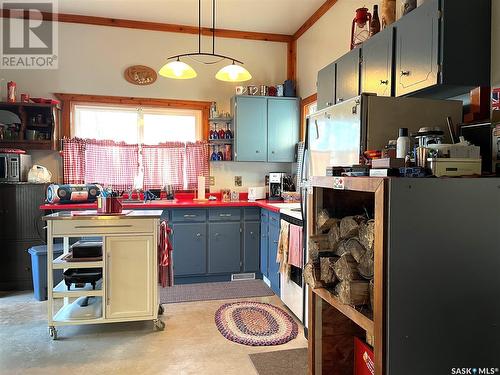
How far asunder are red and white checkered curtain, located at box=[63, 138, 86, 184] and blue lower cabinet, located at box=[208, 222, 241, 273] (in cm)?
174

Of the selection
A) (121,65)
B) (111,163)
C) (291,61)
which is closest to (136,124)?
(111,163)

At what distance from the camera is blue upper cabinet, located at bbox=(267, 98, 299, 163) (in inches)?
183

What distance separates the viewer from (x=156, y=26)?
182 inches

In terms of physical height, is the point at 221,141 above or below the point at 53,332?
above

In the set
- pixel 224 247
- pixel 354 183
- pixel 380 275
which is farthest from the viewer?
pixel 224 247

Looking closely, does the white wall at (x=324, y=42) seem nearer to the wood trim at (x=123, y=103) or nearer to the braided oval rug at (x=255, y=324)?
the wood trim at (x=123, y=103)

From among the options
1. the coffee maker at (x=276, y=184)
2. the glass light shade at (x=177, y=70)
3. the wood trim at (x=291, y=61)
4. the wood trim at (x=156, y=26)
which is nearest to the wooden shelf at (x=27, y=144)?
the wood trim at (x=156, y=26)

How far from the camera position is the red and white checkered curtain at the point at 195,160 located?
188 inches

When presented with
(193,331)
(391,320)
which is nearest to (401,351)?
(391,320)

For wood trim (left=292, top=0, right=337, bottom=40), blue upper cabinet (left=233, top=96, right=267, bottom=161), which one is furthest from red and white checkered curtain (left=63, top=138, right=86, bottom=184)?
wood trim (left=292, top=0, right=337, bottom=40)

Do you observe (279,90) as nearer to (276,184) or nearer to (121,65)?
(276,184)

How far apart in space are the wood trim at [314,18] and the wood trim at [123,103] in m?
1.48

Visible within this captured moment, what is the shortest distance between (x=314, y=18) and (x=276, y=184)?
→ 2034 mm

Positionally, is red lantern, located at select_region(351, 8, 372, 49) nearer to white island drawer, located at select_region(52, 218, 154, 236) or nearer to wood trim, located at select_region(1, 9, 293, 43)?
white island drawer, located at select_region(52, 218, 154, 236)
